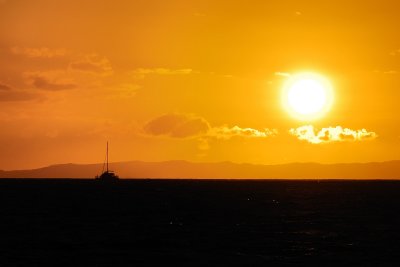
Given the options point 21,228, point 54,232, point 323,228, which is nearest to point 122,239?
point 54,232

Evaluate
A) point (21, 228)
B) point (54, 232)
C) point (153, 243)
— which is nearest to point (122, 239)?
point (153, 243)

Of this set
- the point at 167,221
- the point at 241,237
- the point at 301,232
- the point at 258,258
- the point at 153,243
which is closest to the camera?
the point at 258,258

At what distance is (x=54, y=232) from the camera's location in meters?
82.2

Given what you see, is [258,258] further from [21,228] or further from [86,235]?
[21,228]

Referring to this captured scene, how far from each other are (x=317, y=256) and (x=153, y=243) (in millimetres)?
19988

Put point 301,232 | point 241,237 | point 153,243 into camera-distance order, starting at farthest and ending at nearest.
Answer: point 301,232, point 241,237, point 153,243

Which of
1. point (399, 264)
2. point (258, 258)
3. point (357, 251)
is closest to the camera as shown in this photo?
point (399, 264)

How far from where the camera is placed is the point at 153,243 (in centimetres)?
7256

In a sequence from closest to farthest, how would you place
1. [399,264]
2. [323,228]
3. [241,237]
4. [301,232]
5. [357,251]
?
[399,264] < [357,251] < [241,237] < [301,232] < [323,228]

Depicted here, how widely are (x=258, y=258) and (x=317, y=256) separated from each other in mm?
6175

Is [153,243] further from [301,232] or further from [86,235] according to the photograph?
[301,232]

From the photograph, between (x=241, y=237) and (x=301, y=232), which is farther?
(x=301, y=232)

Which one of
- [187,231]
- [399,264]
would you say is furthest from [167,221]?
[399,264]

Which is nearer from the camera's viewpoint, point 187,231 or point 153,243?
point 153,243
